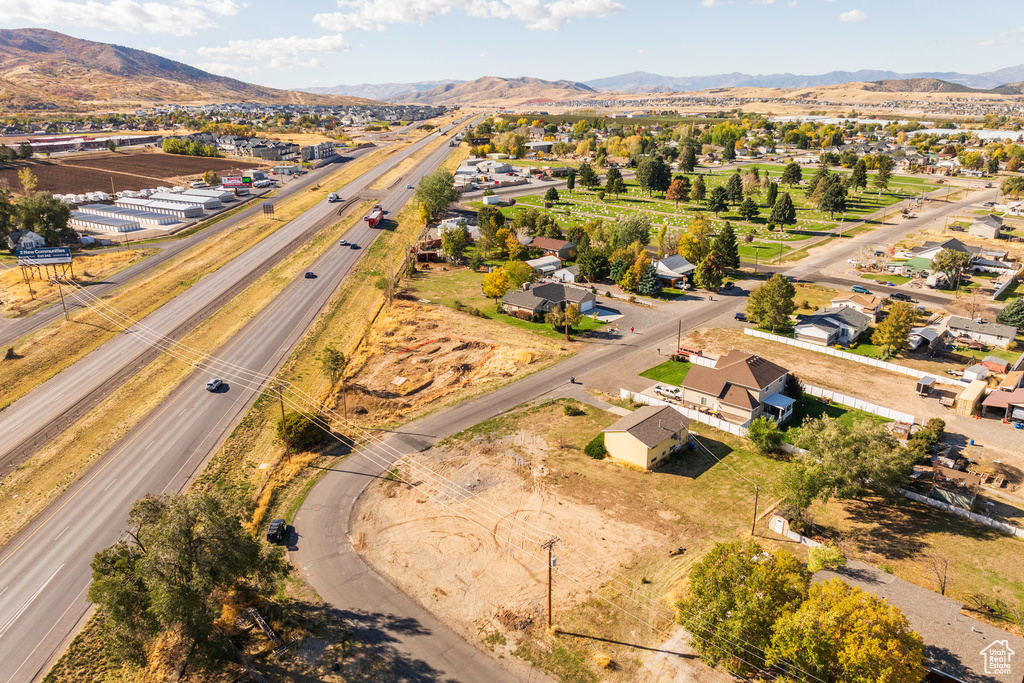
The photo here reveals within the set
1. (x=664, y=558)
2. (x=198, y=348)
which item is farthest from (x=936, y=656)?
(x=198, y=348)

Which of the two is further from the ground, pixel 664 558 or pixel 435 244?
pixel 435 244

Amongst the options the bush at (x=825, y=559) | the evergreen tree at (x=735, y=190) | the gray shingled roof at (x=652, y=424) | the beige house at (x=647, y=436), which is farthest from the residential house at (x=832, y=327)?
the evergreen tree at (x=735, y=190)

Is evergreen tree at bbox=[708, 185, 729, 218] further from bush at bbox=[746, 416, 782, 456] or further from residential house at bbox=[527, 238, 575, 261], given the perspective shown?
bush at bbox=[746, 416, 782, 456]

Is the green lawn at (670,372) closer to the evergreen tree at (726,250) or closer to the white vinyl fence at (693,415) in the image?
the white vinyl fence at (693,415)

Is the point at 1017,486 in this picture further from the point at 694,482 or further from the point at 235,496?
the point at 235,496

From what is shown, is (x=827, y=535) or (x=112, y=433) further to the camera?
(x=112, y=433)

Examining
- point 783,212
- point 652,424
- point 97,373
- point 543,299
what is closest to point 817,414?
point 652,424
